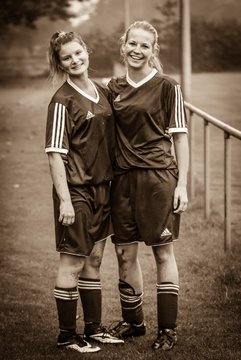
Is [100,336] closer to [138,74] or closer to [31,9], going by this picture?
[138,74]

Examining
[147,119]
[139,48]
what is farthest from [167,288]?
[139,48]

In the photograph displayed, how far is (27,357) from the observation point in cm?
471

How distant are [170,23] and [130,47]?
1331 inches

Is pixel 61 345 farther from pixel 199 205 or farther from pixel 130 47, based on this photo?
pixel 199 205

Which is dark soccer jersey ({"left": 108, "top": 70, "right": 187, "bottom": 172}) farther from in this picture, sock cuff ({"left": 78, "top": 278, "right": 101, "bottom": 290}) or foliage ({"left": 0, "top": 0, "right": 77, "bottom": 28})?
foliage ({"left": 0, "top": 0, "right": 77, "bottom": 28})

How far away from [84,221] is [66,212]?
0.15 metres

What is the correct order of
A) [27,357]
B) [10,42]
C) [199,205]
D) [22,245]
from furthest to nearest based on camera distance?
[10,42]
[199,205]
[22,245]
[27,357]

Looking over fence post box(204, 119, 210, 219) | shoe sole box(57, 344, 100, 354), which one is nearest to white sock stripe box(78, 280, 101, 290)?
shoe sole box(57, 344, 100, 354)

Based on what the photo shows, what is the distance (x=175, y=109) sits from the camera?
15.3ft

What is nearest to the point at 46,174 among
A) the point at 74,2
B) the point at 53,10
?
the point at 53,10

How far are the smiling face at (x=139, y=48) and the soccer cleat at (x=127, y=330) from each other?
5.17 feet

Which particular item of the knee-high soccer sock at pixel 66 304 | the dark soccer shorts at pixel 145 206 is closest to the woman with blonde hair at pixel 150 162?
the dark soccer shorts at pixel 145 206

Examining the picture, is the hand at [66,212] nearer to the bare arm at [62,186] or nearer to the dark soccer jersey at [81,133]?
the bare arm at [62,186]

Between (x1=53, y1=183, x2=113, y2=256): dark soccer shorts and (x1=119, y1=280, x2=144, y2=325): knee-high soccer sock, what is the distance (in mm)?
387
